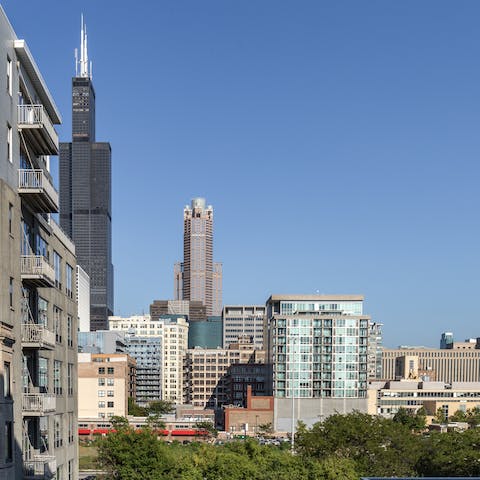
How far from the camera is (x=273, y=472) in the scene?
2357 inches

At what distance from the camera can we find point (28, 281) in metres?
33.2

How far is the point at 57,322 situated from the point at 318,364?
130141mm

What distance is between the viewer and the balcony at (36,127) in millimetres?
31797

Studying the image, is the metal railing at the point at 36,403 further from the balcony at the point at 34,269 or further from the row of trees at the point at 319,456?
the row of trees at the point at 319,456

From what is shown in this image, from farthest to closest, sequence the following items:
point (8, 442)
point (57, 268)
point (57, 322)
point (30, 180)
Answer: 1. point (57, 268)
2. point (57, 322)
3. point (30, 180)
4. point (8, 442)

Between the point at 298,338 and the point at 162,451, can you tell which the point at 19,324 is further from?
the point at 298,338

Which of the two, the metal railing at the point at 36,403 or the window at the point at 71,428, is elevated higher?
the metal railing at the point at 36,403

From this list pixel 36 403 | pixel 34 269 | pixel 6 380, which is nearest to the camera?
pixel 6 380

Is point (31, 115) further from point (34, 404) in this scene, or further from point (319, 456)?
point (319, 456)

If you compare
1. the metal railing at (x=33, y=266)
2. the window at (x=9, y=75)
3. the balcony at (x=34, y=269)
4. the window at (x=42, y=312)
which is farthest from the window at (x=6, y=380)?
the window at (x=9, y=75)

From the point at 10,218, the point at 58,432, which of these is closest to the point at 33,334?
the point at 10,218

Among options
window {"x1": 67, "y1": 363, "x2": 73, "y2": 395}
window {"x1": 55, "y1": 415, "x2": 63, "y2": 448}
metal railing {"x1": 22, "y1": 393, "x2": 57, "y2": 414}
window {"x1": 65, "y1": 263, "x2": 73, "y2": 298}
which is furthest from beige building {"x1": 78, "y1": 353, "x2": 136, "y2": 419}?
metal railing {"x1": 22, "y1": 393, "x2": 57, "y2": 414}

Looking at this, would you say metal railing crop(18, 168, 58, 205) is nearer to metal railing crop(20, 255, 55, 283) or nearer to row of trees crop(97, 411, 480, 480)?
metal railing crop(20, 255, 55, 283)

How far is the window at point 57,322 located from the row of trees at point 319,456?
2031 cm
